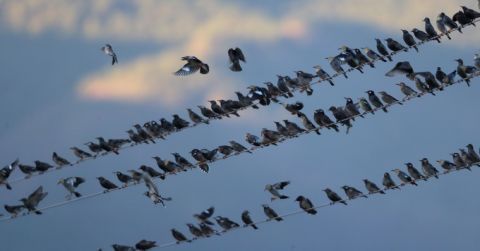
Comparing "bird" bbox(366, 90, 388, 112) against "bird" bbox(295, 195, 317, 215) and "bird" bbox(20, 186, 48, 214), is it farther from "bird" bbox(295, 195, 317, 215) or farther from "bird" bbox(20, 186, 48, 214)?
"bird" bbox(20, 186, 48, 214)

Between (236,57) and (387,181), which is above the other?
(236,57)

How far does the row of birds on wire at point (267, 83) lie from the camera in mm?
41562

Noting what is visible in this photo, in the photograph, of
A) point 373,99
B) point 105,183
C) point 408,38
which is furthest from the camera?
point 105,183

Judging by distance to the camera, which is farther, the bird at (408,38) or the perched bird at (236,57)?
the perched bird at (236,57)

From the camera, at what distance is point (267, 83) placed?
44375mm

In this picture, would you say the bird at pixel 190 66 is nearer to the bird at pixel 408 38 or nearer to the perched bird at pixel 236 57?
the perched bird at pixel 236 57

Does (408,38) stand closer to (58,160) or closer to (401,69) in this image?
(401,69)

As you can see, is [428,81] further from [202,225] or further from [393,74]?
[202,225]

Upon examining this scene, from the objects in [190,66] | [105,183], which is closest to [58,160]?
[105,183]

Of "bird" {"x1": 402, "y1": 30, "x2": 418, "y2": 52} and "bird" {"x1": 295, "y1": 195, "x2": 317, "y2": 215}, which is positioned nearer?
"bird" {"x1": 402, "y1": 30, "x2": 418, "y2": 52}

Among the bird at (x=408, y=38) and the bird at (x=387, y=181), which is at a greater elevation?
the bird at (x=408, y=38)

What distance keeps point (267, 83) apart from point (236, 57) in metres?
2.95

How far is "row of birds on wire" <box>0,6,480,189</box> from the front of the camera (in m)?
41.6

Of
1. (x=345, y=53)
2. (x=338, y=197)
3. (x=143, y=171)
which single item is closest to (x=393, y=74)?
(x=345, y=53)
